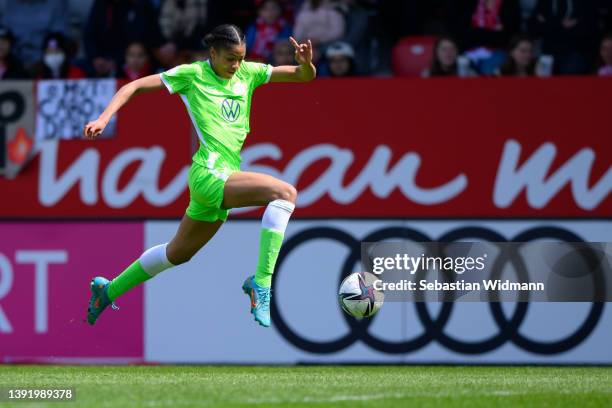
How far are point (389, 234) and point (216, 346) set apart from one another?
67.0 inches

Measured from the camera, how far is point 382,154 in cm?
1123

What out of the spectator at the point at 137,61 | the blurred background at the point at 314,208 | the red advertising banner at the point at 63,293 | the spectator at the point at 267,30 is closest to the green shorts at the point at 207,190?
the blurred background at the point at 314,208

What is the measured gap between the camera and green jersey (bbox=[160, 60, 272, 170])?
926 centimetres

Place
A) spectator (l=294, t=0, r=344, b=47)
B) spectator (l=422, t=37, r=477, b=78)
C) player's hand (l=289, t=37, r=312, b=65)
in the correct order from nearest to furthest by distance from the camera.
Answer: player's hand (l=289, t=37, r=312, b=65), spectator (l=422, t=37, r=477, b=78), spectator (l=294, t=0, r=344, b=47)

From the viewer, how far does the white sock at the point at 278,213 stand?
8930 millimetres

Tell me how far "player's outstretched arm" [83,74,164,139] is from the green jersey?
0.32ft

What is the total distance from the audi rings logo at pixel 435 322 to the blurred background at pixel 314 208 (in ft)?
0.04

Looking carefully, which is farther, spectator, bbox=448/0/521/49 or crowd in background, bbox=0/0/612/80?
spectator, bbox=448/0/521/49

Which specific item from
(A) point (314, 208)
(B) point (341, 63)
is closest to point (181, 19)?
(B) point (341, 63)

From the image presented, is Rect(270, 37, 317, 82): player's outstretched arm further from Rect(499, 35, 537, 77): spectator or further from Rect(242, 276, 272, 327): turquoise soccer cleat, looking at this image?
Rect(499, 35, 537, 77): spectator

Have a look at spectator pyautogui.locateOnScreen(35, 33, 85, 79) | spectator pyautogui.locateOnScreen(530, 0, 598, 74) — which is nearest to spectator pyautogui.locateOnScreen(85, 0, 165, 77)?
spectator pyautogui.locateOnScreen(35, 33, 85, 79)

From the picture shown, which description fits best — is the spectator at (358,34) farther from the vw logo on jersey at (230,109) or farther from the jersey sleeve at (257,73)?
the vw logo on jersey at (230,109)

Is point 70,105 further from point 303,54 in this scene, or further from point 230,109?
point 303,54

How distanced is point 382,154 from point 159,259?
7.74ft
